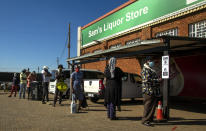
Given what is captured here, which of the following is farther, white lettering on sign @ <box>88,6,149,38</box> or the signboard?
white lettering on sign @ <box>88,6,149,38</box>

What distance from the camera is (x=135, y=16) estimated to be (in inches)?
696

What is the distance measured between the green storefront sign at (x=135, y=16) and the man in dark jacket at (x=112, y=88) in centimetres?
729

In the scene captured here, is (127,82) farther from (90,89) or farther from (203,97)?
(203,97)

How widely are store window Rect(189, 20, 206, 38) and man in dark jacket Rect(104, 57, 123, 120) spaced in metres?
7.23

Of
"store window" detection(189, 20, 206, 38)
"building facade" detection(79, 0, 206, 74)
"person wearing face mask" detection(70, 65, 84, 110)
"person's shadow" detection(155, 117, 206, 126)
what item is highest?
"building facade" detection(79, 0, 206, 74)

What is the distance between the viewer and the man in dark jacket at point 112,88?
7.62 metres

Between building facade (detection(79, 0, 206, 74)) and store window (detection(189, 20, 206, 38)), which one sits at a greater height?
building facade (detection(79, 0, 206, 74))

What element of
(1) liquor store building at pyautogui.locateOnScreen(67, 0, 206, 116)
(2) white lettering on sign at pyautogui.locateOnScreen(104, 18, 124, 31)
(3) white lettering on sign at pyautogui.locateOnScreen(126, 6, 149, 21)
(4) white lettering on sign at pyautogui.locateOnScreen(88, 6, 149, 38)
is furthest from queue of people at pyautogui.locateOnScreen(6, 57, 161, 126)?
(2) white lettering on sign at pyautogui.locateOnScreen(104, 18, 124, 31)

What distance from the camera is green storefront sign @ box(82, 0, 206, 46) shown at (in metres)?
13.9

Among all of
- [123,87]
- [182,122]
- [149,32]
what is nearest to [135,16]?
[149,32]

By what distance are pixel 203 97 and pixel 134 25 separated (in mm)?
7907

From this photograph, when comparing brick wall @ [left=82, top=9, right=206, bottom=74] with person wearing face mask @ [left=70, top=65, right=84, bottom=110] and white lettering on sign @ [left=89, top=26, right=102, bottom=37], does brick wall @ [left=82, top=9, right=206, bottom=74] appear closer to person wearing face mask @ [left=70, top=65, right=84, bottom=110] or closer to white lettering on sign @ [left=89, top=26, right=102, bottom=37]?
white lettering on sign @ [left=89, top=26, right=102, bottom=37]

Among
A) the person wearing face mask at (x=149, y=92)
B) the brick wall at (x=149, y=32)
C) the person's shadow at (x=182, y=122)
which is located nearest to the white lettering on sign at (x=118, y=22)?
the brick wall at (x=149, y=32)

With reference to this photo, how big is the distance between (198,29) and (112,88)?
25.5 ft
